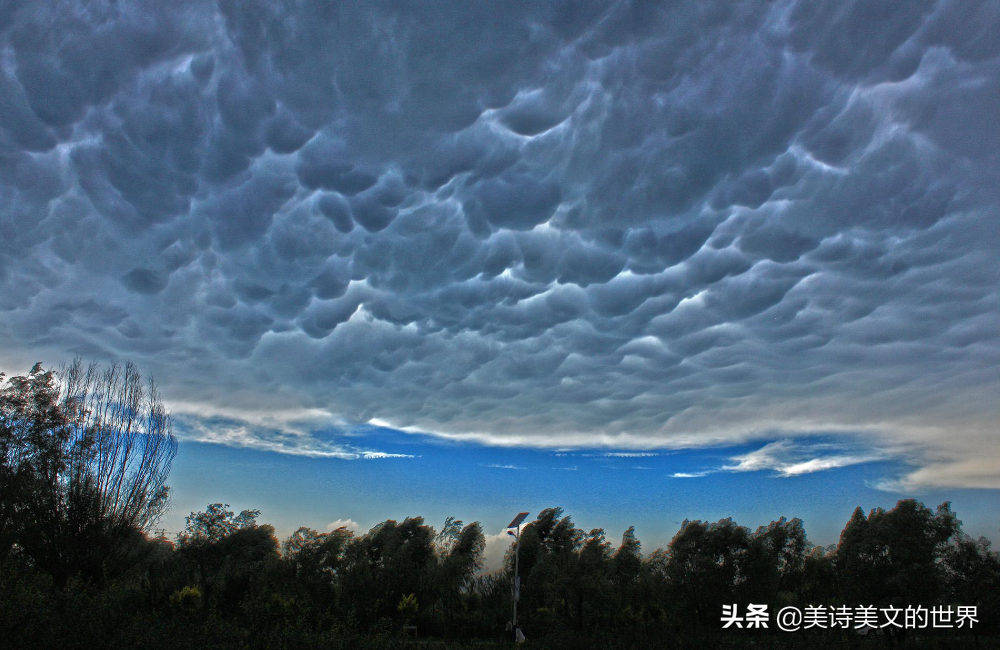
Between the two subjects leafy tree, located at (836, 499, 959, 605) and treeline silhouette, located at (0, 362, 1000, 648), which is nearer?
treeline silhouette, located at (0, 362, 1000, 648)

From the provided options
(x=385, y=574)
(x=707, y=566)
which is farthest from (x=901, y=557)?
(x=385, y=574)

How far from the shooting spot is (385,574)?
1738 inches

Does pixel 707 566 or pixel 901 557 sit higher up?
pixel 901 557

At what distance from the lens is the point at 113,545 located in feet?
92.3

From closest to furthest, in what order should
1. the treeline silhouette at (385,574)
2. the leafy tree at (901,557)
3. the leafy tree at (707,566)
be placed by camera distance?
1. the treeline silhouette at (385,574)
2. the leafy tree at (901,557)
3. the leafy tree at (707,566)

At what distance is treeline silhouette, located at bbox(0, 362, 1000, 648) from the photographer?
11719mm

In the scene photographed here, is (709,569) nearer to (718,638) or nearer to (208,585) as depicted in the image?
(718,638)

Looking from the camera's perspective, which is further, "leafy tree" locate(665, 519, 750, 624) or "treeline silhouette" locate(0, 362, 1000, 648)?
"leafy tree" locate(665, 519, 750, 624)

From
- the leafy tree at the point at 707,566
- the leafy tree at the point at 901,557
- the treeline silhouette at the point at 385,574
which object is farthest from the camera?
the leafy tree at the point at 707,566

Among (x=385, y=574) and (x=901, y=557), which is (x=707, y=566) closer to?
(x=901, y=557)

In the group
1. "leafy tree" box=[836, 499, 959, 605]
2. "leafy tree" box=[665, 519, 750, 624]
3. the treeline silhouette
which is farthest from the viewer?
"leafy tree" box=[665, 519, 750, 624]

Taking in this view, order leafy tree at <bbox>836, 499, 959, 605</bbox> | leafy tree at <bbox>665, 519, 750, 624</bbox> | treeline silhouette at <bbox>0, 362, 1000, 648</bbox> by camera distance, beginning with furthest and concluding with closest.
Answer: leafy tree at <bbox>665, 519, 750, 624</bbox> < leafy tree at <bbox>836, 499, 959, 605</bbox> < treeline silhouette at <bbox>0, 362, 1000, 648</bbox>

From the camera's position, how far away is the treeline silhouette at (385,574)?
38.4ft

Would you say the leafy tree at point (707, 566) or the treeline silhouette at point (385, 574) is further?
the leafy tree at point (707, 566)
